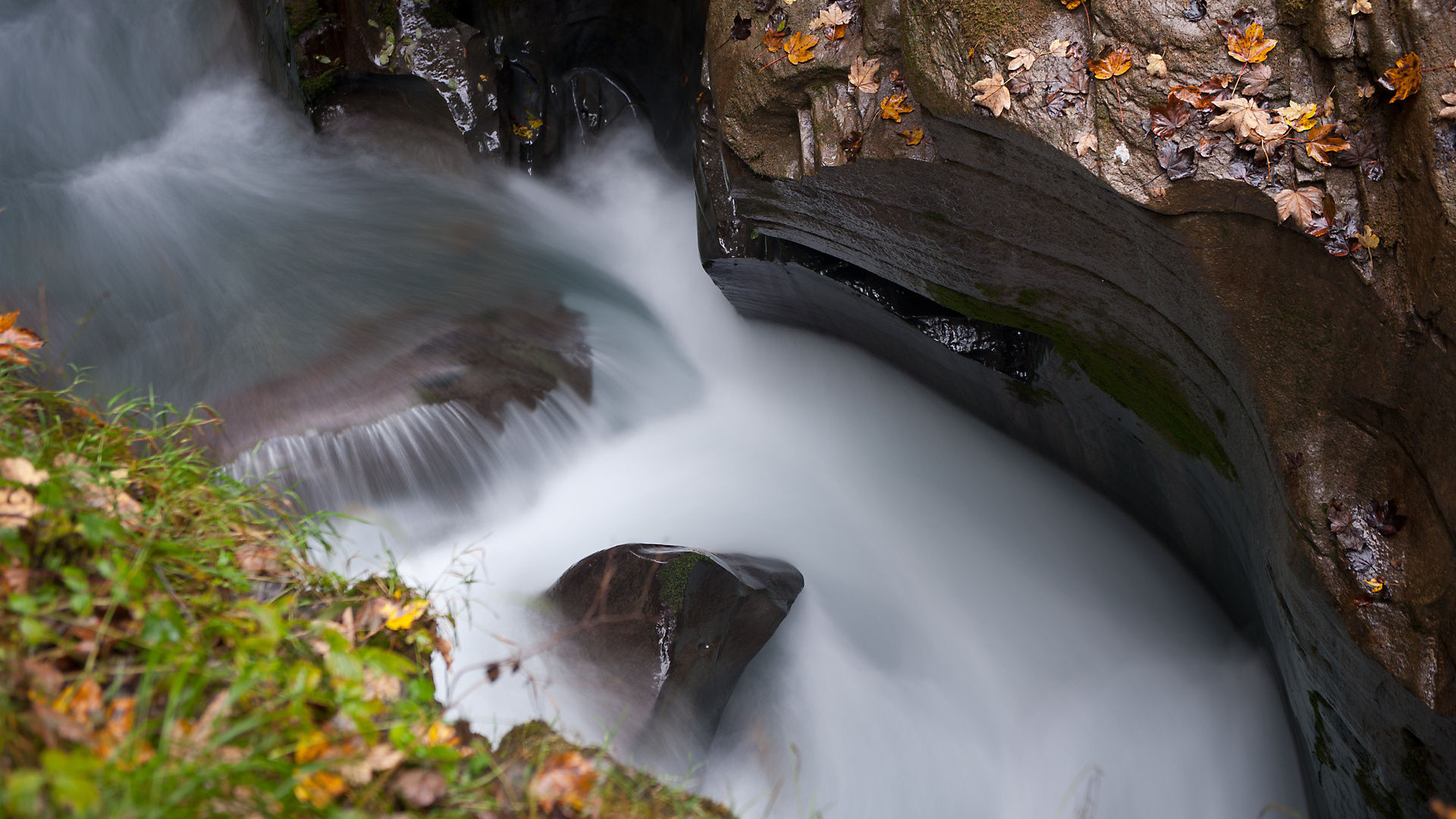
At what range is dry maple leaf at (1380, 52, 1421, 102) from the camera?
8.13 feet

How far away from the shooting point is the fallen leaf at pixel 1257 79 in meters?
2.77

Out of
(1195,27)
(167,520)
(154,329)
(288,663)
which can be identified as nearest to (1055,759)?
(1195,27)

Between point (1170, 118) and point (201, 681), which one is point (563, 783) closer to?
point (201, 681)

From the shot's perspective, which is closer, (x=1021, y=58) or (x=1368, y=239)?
(x=1368, y=239)

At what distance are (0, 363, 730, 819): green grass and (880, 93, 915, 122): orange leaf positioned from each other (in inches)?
110

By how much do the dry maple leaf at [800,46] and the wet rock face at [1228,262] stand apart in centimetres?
6

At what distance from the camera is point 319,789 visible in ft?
5.42

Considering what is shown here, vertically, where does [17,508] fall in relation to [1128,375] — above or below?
above

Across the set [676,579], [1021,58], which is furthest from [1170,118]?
[676,579]

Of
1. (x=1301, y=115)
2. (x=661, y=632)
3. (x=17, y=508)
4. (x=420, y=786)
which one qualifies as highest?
(x=1301, y=115)

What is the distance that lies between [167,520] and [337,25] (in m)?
4.95

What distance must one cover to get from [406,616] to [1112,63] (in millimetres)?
3144

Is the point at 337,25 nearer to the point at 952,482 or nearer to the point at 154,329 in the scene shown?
the point at 154,329

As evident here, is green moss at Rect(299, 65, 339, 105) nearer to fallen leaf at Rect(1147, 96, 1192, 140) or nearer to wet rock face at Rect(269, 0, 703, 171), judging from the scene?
wet rock face at Rect(269, 0, 703, 171)
